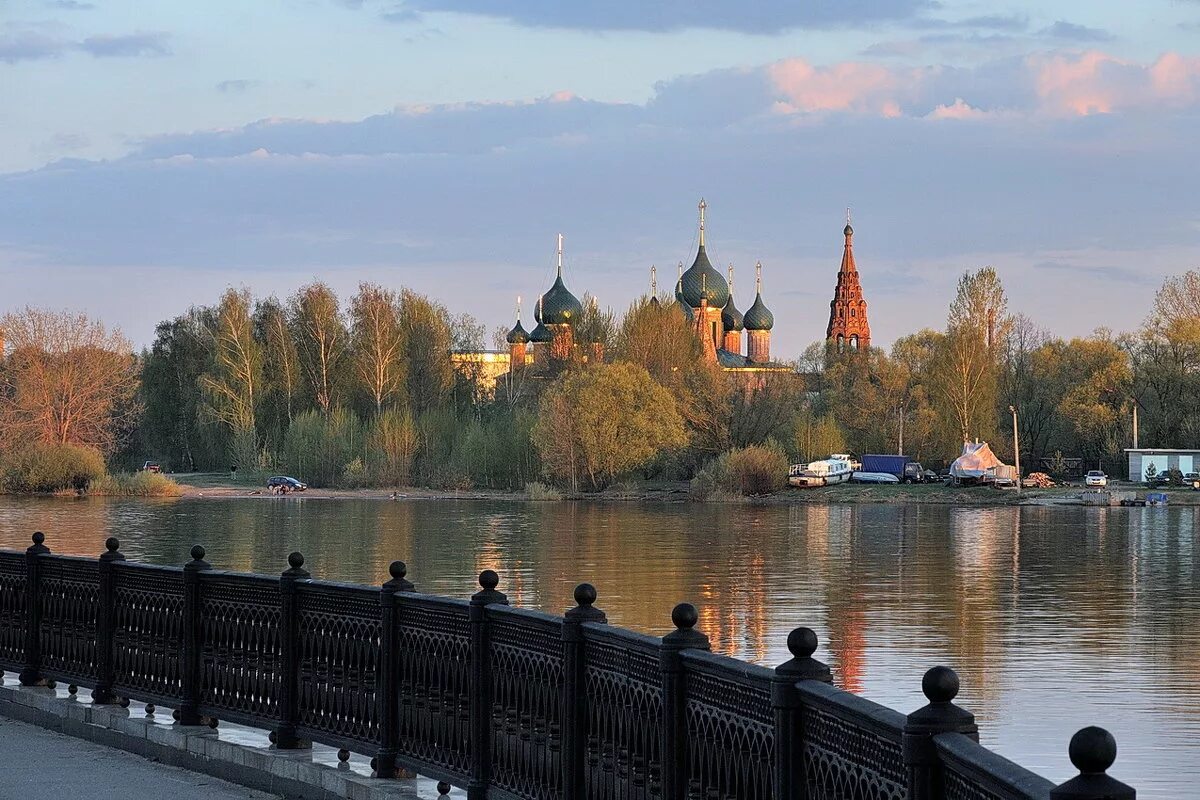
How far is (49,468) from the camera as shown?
288ft

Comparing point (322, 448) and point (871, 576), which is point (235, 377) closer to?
point (322, 448)

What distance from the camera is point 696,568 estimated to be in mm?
42094

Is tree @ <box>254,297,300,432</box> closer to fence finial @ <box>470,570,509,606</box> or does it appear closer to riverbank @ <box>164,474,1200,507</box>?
riverbank @ <box>164,474,1200,507</box>

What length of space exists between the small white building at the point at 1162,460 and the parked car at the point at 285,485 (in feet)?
152

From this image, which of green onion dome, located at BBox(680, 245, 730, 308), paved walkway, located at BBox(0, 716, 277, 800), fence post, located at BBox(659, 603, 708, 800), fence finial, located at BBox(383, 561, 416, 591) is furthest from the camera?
green onion dome, located at BBox(680, 245, 730, 308)

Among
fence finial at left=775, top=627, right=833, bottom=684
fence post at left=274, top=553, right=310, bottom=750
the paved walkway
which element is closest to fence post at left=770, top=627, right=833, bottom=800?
fence finial at left=775, top=627, right=833, bottom=684

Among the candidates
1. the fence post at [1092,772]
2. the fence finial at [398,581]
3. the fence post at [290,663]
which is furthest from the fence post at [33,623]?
the fence post at [1092,772]

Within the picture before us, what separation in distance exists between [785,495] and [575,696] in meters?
87.2

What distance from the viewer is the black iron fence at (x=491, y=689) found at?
5.08 meters

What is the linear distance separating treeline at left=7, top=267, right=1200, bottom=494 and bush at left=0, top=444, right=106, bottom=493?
78 cm

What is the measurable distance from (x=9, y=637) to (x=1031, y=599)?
25648 mm

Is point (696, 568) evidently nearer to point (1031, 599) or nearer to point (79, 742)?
point (1031, 599)

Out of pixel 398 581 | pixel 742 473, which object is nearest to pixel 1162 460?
pixel 742 473

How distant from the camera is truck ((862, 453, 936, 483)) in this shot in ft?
327
